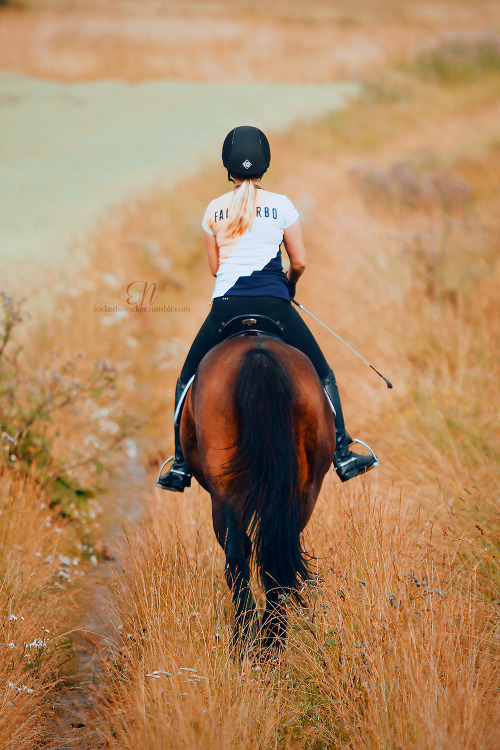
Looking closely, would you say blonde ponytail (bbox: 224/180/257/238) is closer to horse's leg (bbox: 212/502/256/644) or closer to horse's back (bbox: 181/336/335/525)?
horse's back (bbox: 181/336/335/525)

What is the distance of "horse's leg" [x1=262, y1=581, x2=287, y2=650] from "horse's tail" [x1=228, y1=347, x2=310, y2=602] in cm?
8

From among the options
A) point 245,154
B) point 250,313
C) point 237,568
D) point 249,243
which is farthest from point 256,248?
point 237,568

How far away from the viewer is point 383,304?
8.95 meters

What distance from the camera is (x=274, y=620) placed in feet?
12.3

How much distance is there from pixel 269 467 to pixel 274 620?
2.79ft

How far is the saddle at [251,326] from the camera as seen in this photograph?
162 inches

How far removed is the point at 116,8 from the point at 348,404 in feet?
151

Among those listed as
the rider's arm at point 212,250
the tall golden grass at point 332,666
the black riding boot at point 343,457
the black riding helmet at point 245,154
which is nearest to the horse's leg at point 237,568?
the tall golden grass at point 332,666

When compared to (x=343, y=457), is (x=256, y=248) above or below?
above

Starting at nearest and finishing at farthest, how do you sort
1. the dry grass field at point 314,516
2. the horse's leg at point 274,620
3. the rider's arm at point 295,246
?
the dry grass field at point 314,516 → the horse's leg at point 274,620 → the rider's arm at point 295,246

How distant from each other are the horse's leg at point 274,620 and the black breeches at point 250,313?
1444 mm

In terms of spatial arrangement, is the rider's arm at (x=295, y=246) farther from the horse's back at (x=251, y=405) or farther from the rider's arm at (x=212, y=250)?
the horse's back at (x=251, y=405)

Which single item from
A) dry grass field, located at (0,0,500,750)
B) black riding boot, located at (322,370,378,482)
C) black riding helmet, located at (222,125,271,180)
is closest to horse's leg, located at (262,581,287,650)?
dry grass field, located at (0,0,500,750)

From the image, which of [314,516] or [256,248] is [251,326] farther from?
[314,516]
